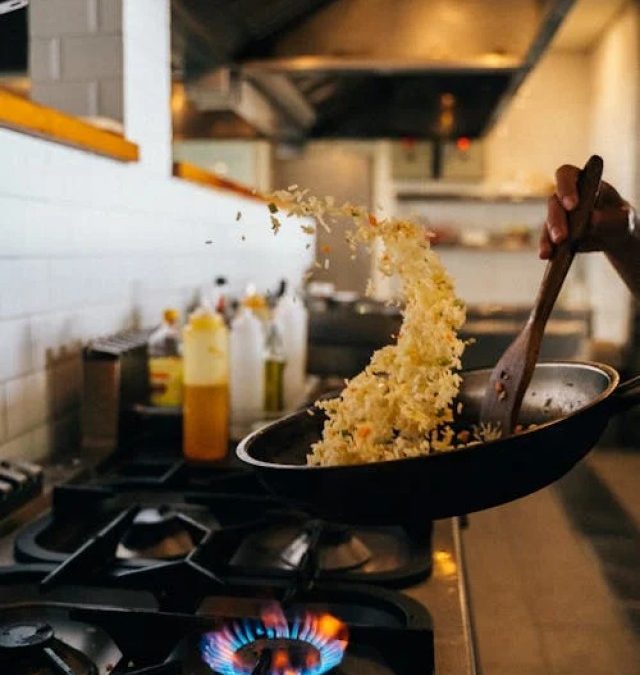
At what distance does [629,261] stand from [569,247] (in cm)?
23

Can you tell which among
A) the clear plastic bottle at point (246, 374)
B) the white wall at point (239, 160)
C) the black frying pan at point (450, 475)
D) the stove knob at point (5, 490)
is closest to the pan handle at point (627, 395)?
the black frying pan at point (450, 475)

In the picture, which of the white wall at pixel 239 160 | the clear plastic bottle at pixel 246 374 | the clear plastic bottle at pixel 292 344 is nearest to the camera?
the clear plastic bottle at pixel 246 374

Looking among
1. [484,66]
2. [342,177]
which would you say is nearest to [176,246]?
[484,66]

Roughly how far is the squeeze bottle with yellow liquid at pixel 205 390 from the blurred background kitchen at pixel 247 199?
20 cm

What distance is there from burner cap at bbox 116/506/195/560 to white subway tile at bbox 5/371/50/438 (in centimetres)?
29

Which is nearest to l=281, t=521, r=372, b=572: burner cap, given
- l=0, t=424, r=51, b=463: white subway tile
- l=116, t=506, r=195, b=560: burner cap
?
l=116, t=506, r=195, b=560: burner cap

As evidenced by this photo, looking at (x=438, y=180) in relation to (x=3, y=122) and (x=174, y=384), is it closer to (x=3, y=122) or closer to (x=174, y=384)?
(x=174, y=384)

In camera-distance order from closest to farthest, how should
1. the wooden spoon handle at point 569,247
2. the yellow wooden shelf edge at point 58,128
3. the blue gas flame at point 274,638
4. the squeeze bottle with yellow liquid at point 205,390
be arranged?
the blue gas flame at point 274,638 < the wooden spoon handle at point 569,247 < the yellow wooden shelf edge at point 58,128 < the squeeze bottle with yellow liquid at point 205,390

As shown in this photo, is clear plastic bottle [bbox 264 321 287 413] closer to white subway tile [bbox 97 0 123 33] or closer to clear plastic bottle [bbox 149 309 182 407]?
clear plastic bottle [bbox 149 309 182 407]

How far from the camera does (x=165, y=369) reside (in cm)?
171

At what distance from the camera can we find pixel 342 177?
678cm

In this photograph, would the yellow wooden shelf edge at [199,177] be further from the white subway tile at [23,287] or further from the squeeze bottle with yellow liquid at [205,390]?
the white subway tile at [23,287]

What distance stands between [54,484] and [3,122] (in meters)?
0.51

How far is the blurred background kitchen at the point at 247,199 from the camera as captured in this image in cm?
129
